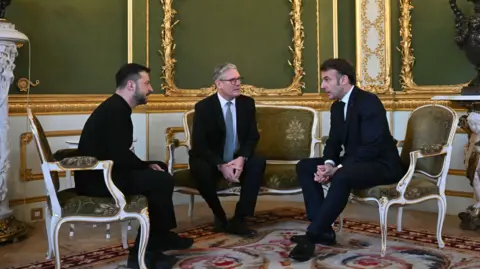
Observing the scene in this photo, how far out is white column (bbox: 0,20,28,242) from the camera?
348 centimetres

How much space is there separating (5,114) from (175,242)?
4.77ft

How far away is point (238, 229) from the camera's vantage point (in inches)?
145

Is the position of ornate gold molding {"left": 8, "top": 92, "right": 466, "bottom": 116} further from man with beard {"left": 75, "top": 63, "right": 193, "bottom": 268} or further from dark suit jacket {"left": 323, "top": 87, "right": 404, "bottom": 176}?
man with beard {"left": 75, "top": 63, "right": 193, "bottom": 268}

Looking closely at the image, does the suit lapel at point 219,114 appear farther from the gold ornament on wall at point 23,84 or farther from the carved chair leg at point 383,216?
the gold ornament on wall at point 23,84

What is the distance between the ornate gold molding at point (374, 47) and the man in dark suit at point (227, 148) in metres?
1.40

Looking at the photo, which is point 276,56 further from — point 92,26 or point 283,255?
point 283,255

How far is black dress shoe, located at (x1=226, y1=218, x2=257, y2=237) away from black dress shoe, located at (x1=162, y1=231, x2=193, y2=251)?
36 centimetres

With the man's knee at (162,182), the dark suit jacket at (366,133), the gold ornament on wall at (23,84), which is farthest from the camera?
the gold ornament on wall at (23,84)

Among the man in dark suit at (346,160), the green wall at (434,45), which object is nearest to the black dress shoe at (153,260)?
the man in dark suit at (346,160)

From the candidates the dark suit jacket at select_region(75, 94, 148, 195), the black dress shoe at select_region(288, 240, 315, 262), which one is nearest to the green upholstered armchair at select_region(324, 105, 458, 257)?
the black dress shoe at select_region(288, 240, 315, 262)

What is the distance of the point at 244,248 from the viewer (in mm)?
3385

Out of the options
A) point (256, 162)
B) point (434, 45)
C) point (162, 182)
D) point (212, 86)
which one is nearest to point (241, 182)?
point (256, 162)

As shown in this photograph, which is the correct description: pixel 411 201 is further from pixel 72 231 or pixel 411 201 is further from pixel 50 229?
pixel 72 231

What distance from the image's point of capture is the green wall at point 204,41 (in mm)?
4250
